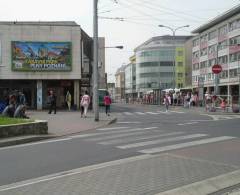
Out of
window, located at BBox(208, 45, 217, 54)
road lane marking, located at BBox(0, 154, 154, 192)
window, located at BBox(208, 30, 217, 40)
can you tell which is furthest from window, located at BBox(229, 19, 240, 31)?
road lane marking, located at BBox(0, 154, 154, 192)

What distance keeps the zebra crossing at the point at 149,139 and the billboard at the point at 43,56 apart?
23661 millimetres

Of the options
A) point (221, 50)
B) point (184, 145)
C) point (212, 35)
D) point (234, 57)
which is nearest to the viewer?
point (184, 145)

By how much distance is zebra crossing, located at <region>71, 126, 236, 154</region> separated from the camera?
45.7 feet

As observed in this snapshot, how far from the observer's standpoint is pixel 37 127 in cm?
1750

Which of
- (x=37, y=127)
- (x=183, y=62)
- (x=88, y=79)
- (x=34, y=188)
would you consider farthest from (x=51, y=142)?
(x=183, y=62)

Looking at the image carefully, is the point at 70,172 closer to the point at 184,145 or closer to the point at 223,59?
the point at 184,145

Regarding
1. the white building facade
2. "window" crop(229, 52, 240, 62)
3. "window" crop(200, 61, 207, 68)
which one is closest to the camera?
"window" crop(229, 52, 240, 62)

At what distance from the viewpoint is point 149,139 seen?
15.9m

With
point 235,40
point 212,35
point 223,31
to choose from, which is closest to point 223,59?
point 223,31

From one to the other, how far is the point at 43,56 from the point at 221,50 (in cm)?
5683

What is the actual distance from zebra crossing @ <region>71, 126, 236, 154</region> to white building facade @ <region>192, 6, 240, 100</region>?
56.7 m

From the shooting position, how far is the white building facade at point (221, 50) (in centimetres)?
8344

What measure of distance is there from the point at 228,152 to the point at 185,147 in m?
1.46

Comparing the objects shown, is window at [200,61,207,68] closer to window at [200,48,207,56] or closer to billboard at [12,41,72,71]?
window at [200,48,207,56]
